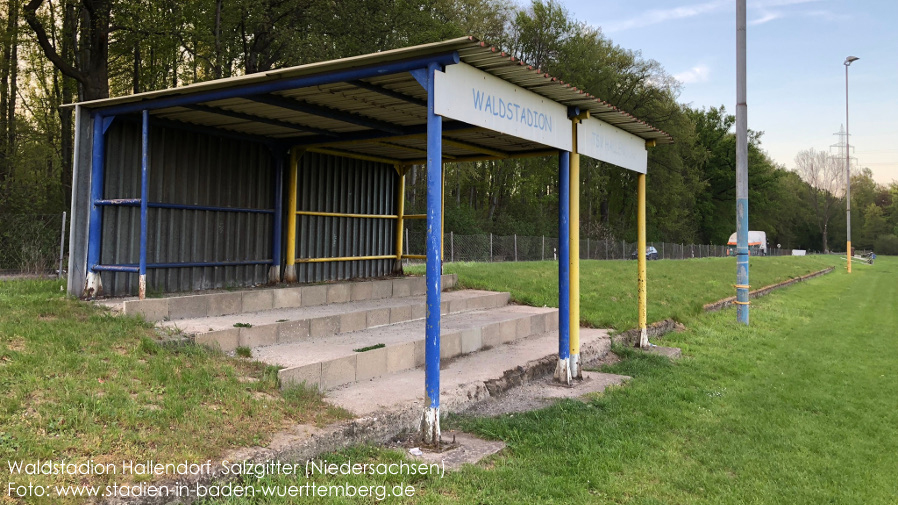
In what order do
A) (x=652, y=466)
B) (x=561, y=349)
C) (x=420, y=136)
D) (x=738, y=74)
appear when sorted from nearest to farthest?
1. (x=652, y=466)
2. (x=561, y=349)
3. (x=420, y=136)
4. (x=738, y=74)

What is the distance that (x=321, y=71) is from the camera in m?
6.07

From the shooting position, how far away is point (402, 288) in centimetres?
1167

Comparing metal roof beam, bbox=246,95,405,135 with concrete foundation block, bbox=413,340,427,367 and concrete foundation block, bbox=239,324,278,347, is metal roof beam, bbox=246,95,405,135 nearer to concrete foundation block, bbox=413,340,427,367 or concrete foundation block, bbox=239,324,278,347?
concrete foundation block, bbox=239,324,278,347

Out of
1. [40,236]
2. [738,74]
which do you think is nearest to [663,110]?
[738,74]

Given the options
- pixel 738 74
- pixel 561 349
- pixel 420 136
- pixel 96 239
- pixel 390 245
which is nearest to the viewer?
pixel 561 349

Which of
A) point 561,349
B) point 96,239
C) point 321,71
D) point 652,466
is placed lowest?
point 652,466

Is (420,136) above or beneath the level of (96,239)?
above

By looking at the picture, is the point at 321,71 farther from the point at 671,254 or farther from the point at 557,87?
the point at 671,254

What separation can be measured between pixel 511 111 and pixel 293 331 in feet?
12.2

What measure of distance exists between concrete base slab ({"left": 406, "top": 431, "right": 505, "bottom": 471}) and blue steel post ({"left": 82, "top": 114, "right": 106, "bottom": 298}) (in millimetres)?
5669

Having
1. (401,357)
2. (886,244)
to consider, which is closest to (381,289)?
(401,357)

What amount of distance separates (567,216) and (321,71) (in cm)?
346

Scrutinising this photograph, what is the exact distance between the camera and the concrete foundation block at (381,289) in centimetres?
1100

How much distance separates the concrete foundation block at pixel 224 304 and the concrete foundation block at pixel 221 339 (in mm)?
1530
